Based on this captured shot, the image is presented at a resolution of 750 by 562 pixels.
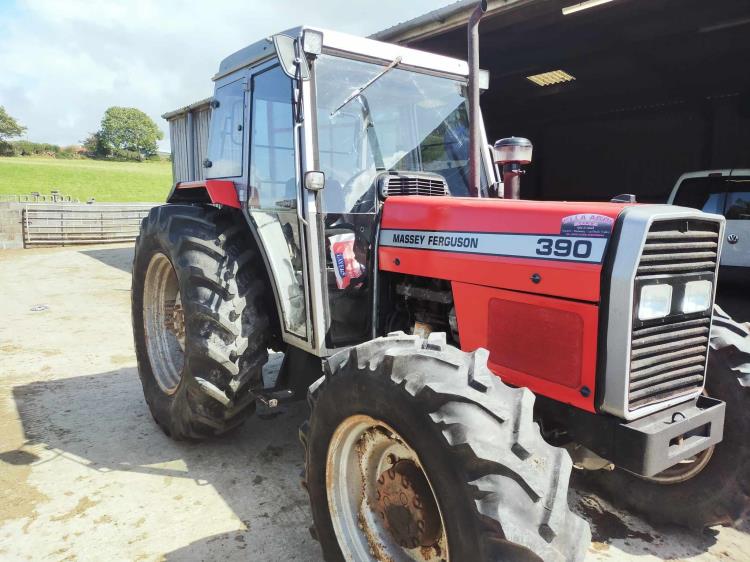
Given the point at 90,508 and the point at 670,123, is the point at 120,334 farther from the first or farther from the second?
the point at 670,123

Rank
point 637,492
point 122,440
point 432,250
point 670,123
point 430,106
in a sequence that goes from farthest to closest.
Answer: point 670,123 < point 122,440 < point 430,106 < point 637,492 < point 432,250

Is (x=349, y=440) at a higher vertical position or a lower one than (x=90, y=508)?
higher

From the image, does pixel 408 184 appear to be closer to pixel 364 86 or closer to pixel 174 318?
pixel 364 86

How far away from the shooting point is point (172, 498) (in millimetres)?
2908

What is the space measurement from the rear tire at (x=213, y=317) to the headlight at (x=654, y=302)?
1.99 metres

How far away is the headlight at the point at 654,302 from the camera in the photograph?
75.2 inches

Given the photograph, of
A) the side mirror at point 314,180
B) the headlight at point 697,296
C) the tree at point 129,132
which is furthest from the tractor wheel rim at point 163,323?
the tree at point 129,132

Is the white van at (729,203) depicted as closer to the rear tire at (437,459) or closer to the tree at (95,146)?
the rear tire at (437,459)

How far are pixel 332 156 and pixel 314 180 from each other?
0.26 meters

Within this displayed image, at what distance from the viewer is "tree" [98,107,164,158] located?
70.7 meters

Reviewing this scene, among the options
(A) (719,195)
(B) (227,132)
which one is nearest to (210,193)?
(B) (227,132)

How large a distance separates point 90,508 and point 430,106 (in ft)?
9.16

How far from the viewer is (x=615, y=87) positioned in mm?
10320

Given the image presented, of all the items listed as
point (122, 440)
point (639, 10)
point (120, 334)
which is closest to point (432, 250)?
point (122, 440)
